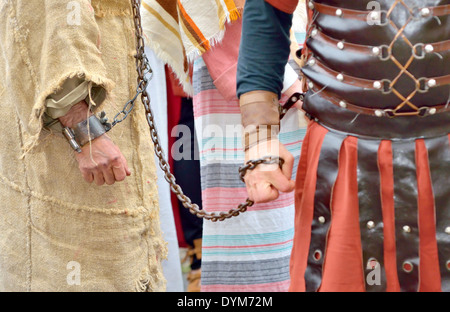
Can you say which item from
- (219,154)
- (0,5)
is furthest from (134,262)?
(0,5)

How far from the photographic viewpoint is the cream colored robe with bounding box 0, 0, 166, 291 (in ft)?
5.81

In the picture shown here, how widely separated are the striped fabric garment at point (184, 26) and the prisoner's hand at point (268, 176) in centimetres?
85

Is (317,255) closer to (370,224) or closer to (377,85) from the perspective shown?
(370,224)

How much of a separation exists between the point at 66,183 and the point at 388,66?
1081 mm

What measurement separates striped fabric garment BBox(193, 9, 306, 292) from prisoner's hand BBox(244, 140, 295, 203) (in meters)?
0.86

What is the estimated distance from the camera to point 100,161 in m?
1.80

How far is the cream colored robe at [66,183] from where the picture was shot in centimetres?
177

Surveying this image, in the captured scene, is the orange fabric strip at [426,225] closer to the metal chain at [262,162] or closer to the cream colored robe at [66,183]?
the metal chain at [262,162]

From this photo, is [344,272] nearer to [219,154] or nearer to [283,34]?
[283,34]

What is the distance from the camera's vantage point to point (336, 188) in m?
1.37

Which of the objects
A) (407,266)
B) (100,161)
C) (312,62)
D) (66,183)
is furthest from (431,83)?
(66,183)

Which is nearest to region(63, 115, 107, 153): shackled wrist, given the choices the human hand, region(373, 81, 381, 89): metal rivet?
the human hand

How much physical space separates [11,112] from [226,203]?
885mm

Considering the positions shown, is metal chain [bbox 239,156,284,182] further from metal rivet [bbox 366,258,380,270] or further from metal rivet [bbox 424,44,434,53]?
metal rivet [bbox 424,44,434,53]
